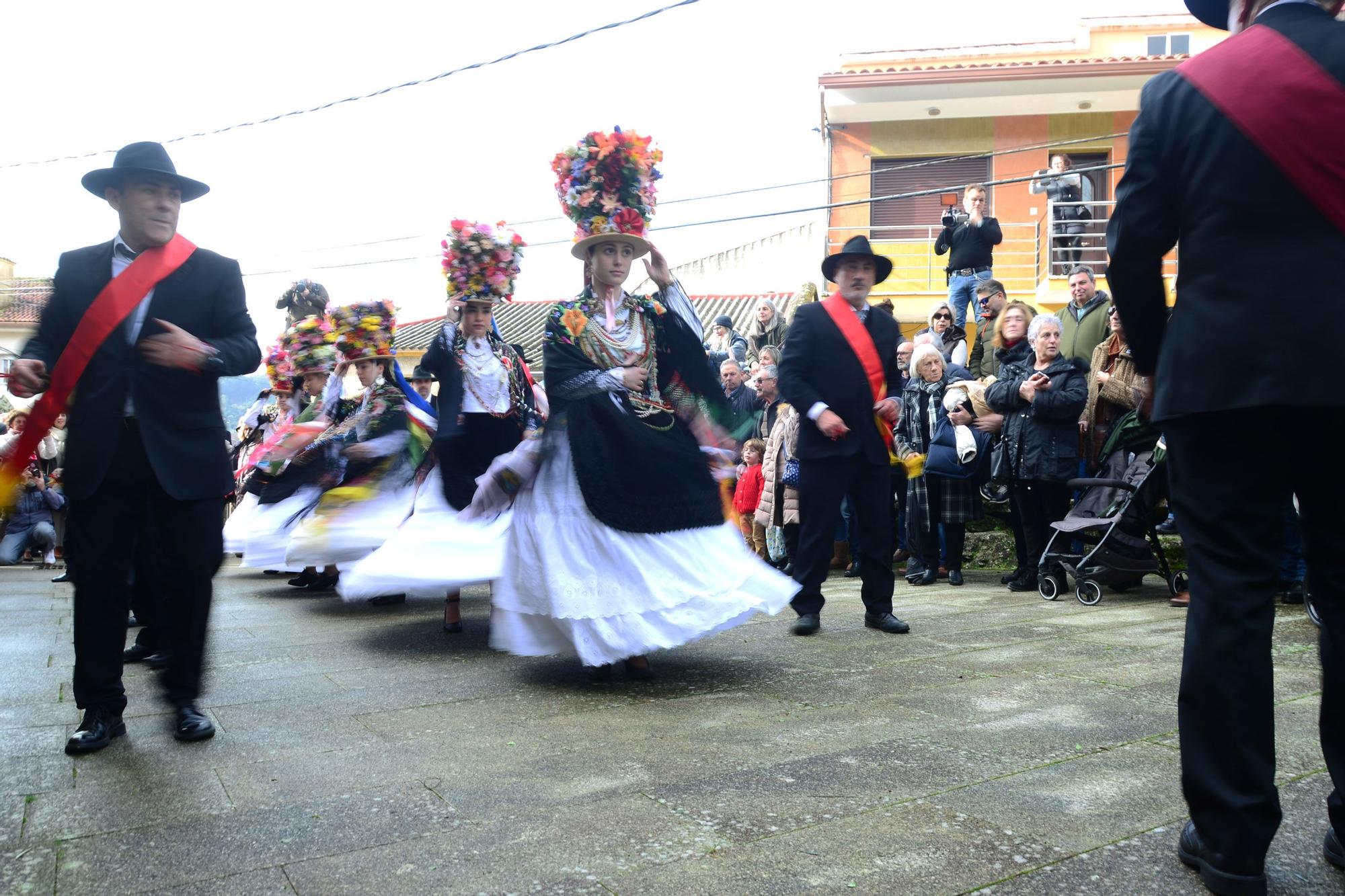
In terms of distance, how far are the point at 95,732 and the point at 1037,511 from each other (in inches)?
247

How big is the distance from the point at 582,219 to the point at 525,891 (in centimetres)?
346

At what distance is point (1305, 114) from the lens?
2.33 meters

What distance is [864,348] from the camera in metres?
6.10

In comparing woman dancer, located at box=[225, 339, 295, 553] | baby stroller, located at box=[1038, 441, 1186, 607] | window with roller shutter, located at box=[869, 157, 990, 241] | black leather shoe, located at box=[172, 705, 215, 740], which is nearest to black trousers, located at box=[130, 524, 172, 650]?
black leather shoe, located at box=[172, 705, 215, 740]

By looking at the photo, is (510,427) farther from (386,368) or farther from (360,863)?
(360,863)

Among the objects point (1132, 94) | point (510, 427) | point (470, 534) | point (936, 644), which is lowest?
point (936, 644)

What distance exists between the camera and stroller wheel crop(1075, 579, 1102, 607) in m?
7.06

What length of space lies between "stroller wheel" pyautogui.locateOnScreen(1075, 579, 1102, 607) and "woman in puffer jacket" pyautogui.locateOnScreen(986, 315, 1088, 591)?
36 cm

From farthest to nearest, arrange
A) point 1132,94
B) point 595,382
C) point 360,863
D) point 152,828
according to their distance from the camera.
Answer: point 1132,94 < point 595,382 < point 152,828 < point 360,863

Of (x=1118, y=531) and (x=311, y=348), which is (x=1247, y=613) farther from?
(x=311, y=348)

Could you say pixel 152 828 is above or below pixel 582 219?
below

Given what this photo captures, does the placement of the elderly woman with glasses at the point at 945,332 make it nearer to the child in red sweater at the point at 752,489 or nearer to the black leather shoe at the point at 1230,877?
the child in red sweater at the point at 752,489

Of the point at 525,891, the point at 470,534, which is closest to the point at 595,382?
the point at 470,534

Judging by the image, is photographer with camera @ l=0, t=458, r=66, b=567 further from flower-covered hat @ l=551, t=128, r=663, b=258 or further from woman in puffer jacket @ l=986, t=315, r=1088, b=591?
woman in puffer jacket @ l=986, t=315, r=1088, b=591
